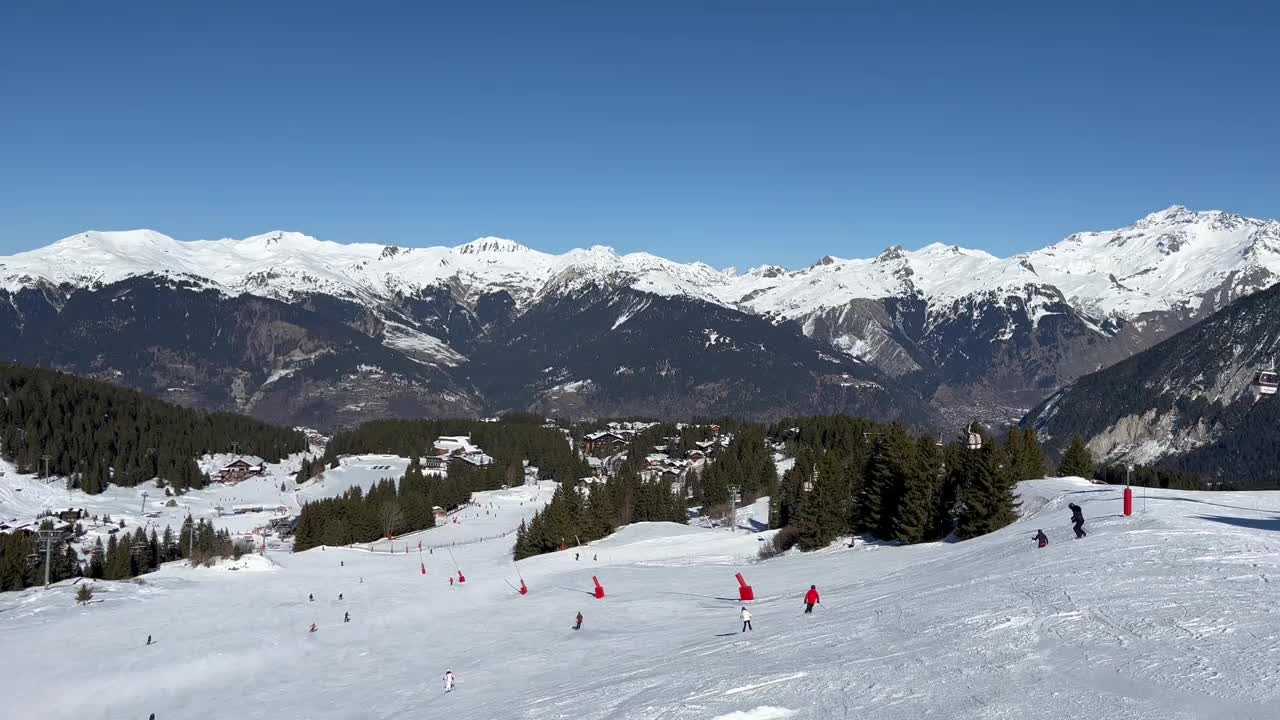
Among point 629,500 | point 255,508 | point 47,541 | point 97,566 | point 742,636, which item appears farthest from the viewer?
point 255,508

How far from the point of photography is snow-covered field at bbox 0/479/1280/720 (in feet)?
78.0

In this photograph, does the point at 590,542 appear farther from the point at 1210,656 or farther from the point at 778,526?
the point at 1210,656

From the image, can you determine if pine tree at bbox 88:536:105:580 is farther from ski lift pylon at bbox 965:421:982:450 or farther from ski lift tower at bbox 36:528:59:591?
ski lift pylon at bbox 965:421:982:450

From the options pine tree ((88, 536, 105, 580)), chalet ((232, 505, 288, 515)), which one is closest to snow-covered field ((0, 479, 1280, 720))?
pine tree ((88, 536, 105, 580))

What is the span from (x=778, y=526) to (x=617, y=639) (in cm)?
6144

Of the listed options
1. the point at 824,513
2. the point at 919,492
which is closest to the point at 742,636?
the point at 919,492

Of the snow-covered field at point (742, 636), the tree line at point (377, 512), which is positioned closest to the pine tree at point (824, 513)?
the snow-covered field at point (742, 636)

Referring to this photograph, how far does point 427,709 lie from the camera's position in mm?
37062

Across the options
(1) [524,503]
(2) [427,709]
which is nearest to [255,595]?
(2) [427,709]

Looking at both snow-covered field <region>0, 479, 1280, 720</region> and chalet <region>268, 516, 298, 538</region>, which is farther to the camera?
chalet <region>268, 516, 298, 538</region>

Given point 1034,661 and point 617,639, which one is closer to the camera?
point 1034,661

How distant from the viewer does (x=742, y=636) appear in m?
38.0

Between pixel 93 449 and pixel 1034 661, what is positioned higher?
pixel 93 449

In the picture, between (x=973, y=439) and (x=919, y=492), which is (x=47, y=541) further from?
(x=973, y=439)
